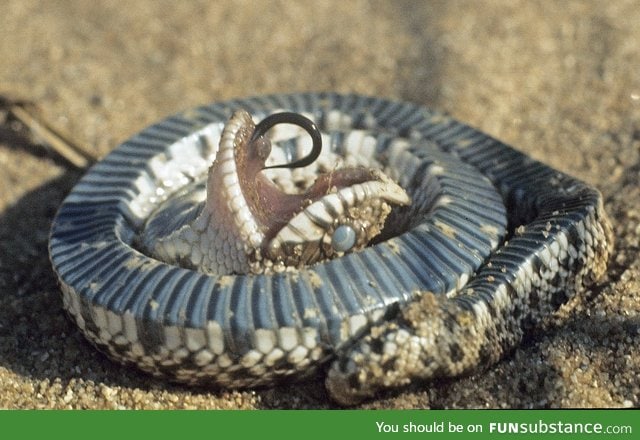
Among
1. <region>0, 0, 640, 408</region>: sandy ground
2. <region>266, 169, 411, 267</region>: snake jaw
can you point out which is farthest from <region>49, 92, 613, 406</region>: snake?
<region>0, 0, 640, 408</region>: sandy ground

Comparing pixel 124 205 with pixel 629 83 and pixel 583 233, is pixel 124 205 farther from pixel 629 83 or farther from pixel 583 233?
pixel 629 83

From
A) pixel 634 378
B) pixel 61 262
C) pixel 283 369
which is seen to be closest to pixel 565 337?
pixel 634 378

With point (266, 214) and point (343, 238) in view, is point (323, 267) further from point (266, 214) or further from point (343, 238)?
point (266, 214)

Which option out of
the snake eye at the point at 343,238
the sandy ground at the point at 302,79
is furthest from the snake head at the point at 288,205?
the sandy ground at the point at 302,79

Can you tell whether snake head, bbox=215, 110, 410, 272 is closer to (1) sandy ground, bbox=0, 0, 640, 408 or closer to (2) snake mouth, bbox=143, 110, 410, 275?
(2) snake mouth, bbox=143, 110, 410, 275

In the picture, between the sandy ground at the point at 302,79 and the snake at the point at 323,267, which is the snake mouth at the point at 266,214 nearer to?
the snake at the point at 323,267

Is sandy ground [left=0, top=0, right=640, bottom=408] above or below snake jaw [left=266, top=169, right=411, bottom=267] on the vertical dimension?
below

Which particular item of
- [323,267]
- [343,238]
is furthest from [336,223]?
[323,267]
